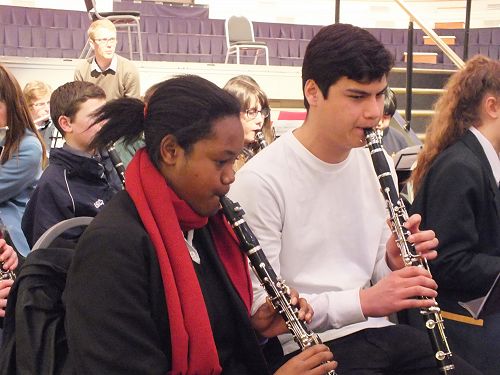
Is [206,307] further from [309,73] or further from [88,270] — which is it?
[309,73]

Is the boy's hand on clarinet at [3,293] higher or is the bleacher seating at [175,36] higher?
the bleacher seating at [175,36]

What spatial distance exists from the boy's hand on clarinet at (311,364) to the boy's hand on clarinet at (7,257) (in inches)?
35.3

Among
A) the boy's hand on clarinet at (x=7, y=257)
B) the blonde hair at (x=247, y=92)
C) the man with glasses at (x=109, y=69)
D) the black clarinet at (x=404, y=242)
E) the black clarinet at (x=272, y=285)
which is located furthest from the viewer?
the man with glasses at (x=109, y=69)

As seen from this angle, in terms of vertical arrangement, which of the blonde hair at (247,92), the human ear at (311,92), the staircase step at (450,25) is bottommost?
the blonde hair at (247,92)

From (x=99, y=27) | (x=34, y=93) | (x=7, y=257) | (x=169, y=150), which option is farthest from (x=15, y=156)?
(x=99, y=27)

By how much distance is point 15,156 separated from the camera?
2.83 metres

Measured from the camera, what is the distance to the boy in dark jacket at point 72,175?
9.05ft

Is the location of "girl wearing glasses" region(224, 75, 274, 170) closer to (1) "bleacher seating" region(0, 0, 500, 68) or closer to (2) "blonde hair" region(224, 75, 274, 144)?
(2) "blonde hair" region(224, 75, 274, 144)

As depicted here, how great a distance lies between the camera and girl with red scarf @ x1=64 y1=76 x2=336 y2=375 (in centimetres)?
133

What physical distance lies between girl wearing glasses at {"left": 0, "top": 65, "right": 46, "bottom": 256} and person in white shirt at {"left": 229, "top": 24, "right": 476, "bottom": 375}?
1.25 metres

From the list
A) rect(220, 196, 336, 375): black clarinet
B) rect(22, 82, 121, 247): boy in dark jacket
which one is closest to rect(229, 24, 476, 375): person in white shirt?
rect(220, 196, 336, 375): black clarinet

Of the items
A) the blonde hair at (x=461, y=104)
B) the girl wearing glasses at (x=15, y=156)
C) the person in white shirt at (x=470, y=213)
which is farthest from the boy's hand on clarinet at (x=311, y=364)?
the girl wearing glasses at (x=15, y=156)

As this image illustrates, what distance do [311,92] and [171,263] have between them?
727 mm

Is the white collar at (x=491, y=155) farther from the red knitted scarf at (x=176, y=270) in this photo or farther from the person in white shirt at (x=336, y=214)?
the red knitted scarf at (x=176, y=270)
